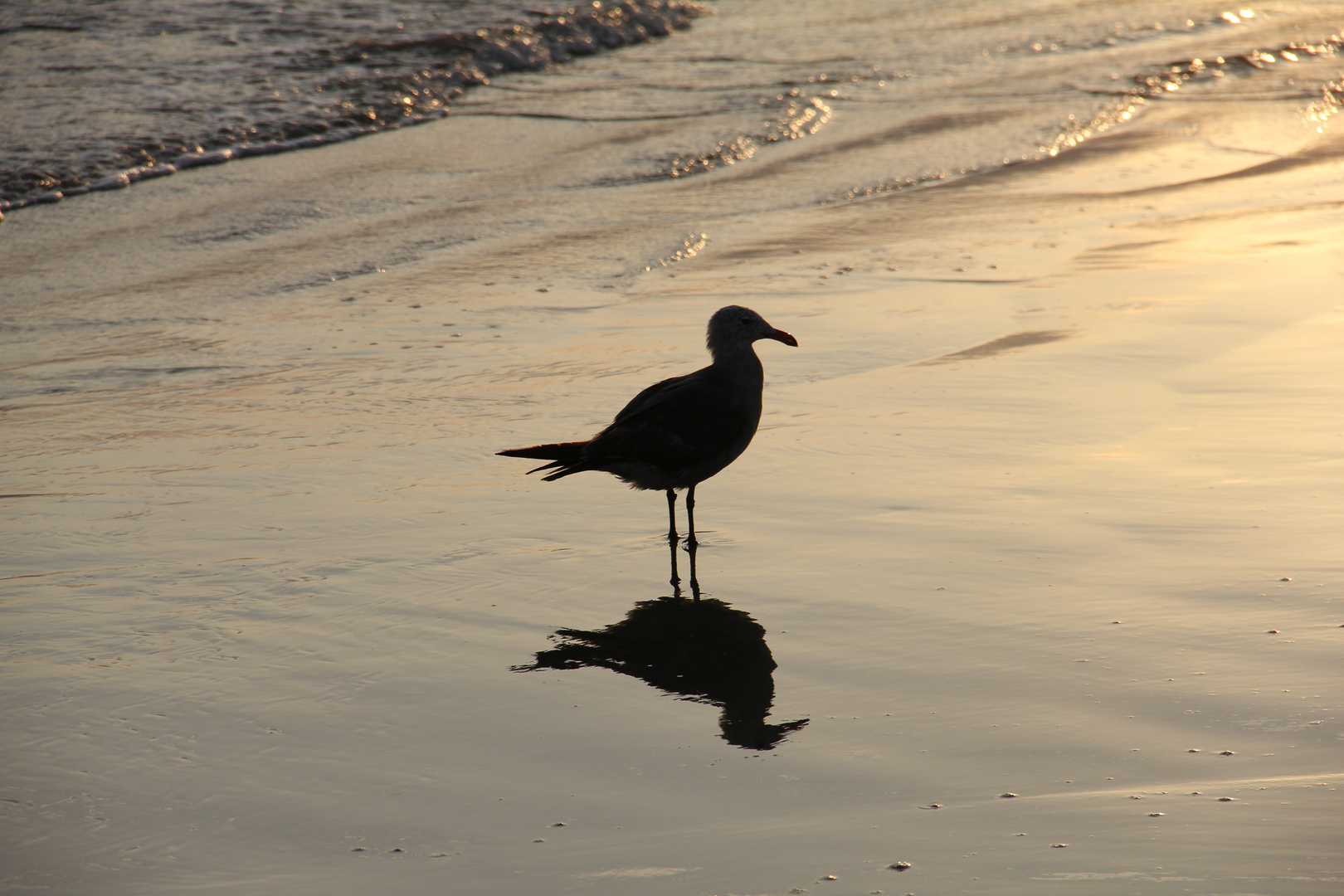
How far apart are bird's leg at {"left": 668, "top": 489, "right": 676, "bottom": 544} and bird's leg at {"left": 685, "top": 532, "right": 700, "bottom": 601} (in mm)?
65

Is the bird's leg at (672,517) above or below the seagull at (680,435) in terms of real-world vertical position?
below

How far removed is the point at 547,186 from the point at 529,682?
27.2 feet

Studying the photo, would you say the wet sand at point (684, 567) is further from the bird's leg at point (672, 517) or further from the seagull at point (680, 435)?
the seagull at point (680, 435)

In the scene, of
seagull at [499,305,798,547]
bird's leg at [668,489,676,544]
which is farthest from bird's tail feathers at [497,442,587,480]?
bird's leg at [668,489,676,544]

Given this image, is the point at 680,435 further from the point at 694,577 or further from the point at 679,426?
the point at 694,577

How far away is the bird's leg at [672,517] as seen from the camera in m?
5.38

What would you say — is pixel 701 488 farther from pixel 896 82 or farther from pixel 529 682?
pixel 896 82

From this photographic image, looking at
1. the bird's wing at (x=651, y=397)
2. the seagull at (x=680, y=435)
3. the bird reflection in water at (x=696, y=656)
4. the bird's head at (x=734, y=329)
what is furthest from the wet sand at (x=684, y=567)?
the bird's head at (x=734, y=329)

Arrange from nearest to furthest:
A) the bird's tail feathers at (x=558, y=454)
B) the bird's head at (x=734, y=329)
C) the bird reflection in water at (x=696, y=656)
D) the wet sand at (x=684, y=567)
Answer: the wet sand at (x=684, y=567), the bird reflection in water at (x=696, y=656), the bird's tail feathers at (x=558, y=454), the bird's head at (x=734, y=329)

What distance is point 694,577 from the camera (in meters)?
5.06

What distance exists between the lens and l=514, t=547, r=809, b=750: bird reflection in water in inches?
155

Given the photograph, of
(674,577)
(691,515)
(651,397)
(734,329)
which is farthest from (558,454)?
(734,329)

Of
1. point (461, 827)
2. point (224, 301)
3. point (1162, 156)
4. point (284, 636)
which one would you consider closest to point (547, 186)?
point (224, 301)

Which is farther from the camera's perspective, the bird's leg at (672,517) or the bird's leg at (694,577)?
the bird's leg at (672,517)
